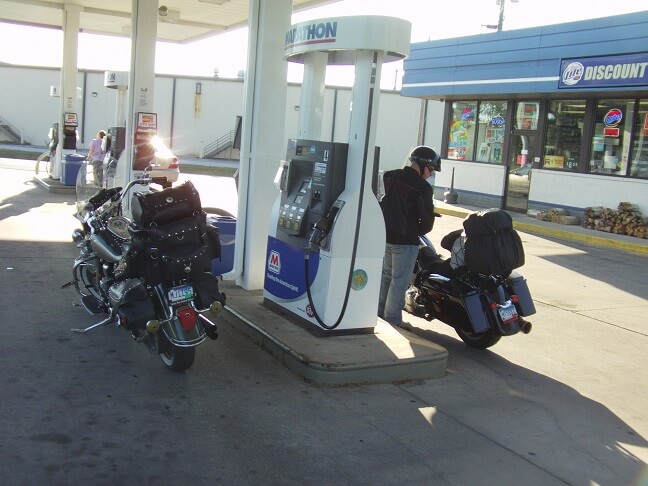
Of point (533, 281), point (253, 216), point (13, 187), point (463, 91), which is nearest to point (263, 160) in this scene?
point (253, 216)

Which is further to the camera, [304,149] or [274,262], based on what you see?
[274,262]

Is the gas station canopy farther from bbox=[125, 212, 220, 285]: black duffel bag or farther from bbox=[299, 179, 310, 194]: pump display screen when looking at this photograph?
bbox=[125, 212, 220, 285]: black duffel bag

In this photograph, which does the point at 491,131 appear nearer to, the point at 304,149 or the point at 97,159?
the point at 97,159

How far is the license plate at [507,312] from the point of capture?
6.56 m

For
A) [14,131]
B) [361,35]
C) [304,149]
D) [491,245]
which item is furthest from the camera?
[14,131]

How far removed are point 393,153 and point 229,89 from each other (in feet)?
34.1

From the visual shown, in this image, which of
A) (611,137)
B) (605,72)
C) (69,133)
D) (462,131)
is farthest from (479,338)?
(462,131)

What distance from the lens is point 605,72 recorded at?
1650cm

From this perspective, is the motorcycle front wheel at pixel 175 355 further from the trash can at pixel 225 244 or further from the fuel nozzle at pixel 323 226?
the trash can at pixel 225 244

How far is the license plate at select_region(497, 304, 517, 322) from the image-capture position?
6562 mm

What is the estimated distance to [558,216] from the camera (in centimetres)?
1827

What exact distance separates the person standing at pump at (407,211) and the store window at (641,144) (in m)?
11.5

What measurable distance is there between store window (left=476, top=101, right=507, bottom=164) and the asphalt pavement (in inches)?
530

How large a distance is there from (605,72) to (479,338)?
11598 millimetres
